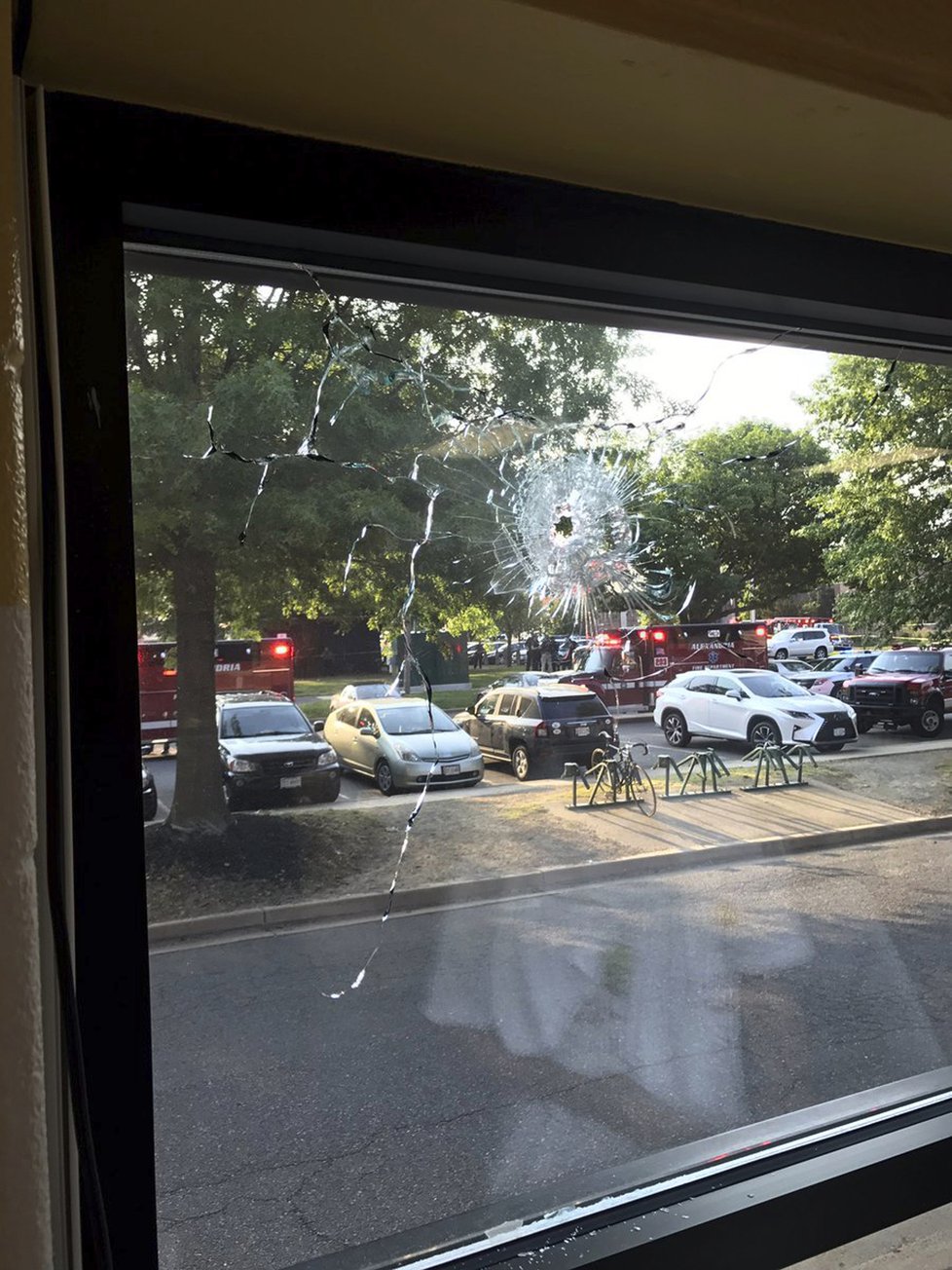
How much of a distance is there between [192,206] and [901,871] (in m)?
1.29

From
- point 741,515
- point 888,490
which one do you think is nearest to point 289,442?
point 741,515

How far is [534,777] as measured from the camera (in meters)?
1.15

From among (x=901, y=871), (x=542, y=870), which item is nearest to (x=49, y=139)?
(x=542, y=870)

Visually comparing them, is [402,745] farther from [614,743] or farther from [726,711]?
[726,711]

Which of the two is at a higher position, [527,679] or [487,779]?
[527,679]

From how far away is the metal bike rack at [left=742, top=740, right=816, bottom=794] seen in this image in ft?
4.29

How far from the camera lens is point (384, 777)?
1.06 meters

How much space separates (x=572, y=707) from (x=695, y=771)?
211mm

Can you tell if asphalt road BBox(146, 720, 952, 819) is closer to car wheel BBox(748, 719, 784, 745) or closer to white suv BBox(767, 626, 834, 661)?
car wheel BBox(748, 719, 784, 745)

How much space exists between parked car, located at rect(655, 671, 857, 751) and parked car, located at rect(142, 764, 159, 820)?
0.62 m

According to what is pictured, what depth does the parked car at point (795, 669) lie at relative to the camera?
133cm

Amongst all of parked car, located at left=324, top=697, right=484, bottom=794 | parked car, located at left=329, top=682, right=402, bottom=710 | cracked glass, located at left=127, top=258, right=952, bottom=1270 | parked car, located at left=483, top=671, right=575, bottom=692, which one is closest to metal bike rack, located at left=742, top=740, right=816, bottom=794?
cracked glass, located at left=127, top=258, right=952, bottom=1270

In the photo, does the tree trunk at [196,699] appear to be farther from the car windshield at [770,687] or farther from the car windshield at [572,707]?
the car windshield at [770,687]

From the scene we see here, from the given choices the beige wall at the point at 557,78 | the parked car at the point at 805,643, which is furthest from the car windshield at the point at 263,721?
the parked car at the point at 805,643
